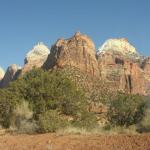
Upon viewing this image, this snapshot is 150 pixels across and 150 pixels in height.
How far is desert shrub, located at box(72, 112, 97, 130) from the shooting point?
2575 centimetres

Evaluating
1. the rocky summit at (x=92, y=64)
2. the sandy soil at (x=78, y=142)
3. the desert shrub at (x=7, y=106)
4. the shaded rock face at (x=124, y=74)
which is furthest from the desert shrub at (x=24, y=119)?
the shaded rock face at (x=124, y=74)

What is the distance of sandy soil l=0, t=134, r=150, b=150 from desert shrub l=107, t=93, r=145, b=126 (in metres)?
12.6

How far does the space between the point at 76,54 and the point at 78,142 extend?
353 ft

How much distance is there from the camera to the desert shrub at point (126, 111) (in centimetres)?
3145

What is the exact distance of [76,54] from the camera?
12475cm

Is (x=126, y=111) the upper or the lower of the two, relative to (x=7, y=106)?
lower

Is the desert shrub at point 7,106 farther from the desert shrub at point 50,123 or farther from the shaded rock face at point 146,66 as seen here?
the shaded rock face at point 146,66

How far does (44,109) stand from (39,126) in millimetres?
5046

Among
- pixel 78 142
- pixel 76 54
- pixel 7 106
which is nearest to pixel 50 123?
pixel 78 142

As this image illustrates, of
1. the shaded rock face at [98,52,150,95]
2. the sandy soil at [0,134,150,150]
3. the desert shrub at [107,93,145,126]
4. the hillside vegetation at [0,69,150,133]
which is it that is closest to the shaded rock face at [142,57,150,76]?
the shaded rock face at [98,52,150,95]

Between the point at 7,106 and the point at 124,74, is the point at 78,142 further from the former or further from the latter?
the point at 124,74

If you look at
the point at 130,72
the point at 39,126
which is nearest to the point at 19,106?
the point at 39,126

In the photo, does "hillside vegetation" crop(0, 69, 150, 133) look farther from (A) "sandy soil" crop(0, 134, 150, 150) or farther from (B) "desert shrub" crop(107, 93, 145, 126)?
(A) "sandy soil" crop(0, 134, 150, 150)

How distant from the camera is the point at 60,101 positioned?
1174 inches
